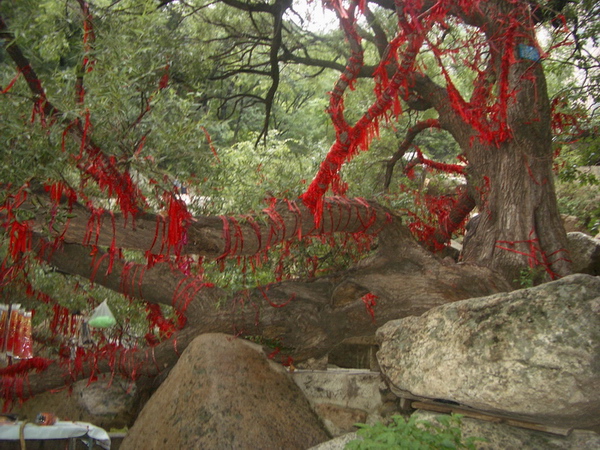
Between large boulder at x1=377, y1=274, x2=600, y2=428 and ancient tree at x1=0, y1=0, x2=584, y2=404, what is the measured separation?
3.82 ft

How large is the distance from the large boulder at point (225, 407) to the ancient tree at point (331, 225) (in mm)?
387

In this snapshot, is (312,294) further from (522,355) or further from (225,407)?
(522,355)

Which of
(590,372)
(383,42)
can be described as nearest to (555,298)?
(590,372)

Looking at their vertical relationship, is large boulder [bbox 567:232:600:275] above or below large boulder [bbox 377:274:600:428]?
above

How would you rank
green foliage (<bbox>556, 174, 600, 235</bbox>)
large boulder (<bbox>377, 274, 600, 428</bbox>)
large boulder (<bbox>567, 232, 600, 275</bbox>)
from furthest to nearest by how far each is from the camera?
green foliage (<bbox>556, 174, 600, 235</bbox>) → large boulder (<bbox>567, 232, 600, 275</bbox>) → large boulder (<bbox>377, 274, 600, 428</bbox>)

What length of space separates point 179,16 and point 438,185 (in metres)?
4.12

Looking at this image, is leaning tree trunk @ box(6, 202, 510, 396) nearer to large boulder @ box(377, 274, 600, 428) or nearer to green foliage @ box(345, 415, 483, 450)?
large boulder @ box(377, 274, 600, 428)

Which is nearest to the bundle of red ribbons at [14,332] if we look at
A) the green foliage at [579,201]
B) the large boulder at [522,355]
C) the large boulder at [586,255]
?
the large boulder at [522,355]

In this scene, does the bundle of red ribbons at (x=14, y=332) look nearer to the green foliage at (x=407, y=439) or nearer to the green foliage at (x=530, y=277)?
the green foliage at (x=407, y=439)

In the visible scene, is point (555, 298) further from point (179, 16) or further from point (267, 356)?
point (179, 16)

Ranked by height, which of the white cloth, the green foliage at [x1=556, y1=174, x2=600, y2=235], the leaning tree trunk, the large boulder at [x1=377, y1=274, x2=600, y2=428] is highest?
the green foliage at [x1=556, y1=174, x2=600, y2=235]

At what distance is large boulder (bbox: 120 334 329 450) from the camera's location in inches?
156

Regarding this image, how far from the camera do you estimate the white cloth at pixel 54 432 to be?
421 centimetres

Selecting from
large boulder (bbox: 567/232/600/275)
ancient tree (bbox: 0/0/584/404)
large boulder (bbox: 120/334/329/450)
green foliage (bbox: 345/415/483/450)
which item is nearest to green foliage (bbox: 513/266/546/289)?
ancient tree (bbox: 0/0/584/404)
